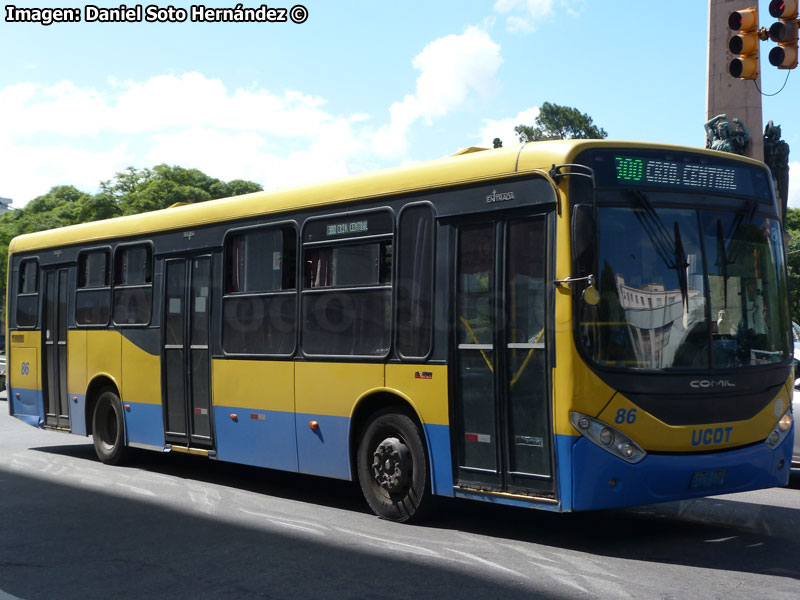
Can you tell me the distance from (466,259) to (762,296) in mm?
2320

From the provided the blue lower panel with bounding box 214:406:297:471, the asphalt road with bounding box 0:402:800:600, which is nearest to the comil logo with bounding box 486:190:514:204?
the asphalt road with bounding box 0:402:800:600

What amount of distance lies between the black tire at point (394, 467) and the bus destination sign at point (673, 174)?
2.74 metres

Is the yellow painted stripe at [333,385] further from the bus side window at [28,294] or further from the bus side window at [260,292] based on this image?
the bus side window at [28,294]

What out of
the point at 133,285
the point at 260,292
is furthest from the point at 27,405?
the point at 260,292

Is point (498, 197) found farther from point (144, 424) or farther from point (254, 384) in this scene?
point (144, 424)

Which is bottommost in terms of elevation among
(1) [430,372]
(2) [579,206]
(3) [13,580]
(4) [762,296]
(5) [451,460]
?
(3) [13,580]

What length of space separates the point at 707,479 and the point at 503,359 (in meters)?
1.72

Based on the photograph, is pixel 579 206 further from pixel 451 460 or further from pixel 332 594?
pixel 332 594

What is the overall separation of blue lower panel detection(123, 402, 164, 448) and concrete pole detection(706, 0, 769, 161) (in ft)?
44.4

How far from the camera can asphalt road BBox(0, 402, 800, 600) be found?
645 centimetres

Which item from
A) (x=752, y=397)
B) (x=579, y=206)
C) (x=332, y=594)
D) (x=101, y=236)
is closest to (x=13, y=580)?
(x=332, y=594)

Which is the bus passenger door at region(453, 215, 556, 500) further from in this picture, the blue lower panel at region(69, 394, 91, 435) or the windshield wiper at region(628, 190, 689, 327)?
the blue lower panel at region(69, 394, 91, 435)

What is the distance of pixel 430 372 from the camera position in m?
8.45

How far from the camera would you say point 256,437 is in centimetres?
1057
